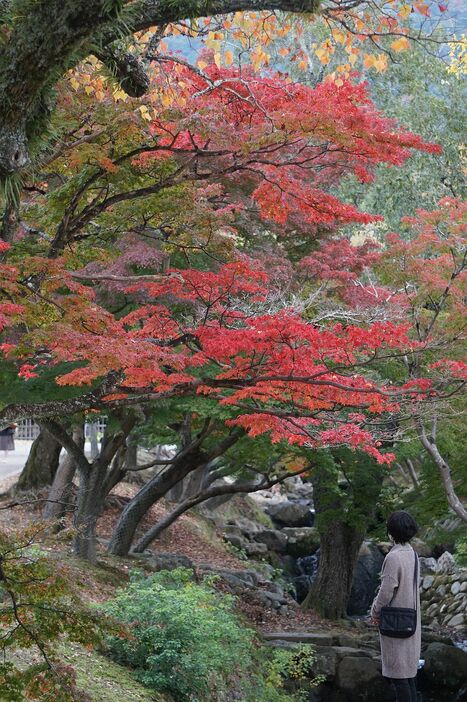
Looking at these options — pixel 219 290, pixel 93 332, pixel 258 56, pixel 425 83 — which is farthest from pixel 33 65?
pixel 425 83

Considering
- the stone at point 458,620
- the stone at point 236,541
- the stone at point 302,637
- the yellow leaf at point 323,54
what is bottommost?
the stone at point 302,637

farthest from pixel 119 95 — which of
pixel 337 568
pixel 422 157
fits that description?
pixel 422 157

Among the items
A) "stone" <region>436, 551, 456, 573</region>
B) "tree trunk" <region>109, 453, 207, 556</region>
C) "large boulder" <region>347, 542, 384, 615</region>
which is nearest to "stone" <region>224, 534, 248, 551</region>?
"large boulder" <region>347, 542, 384, 615</region>

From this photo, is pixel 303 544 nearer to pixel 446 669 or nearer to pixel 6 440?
pixel 446 669

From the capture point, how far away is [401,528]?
539 centimetres

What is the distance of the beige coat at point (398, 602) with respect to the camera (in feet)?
17.5

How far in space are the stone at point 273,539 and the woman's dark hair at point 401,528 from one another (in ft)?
55.8

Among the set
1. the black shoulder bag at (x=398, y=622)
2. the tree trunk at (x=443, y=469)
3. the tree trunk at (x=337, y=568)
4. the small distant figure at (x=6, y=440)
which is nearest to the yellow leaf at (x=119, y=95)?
the black shoulder bag at (x=398, y=622)

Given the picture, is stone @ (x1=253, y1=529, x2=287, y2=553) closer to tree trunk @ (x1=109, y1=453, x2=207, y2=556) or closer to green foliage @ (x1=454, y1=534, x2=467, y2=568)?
tree trunk @ (x1=109, y1=453, x2=207, y2=556)

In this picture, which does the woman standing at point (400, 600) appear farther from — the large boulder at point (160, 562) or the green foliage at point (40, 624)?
the large boulder at point (160, 562)

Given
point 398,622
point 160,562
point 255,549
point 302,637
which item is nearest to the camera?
point 398,622

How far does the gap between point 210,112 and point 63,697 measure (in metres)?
4.44

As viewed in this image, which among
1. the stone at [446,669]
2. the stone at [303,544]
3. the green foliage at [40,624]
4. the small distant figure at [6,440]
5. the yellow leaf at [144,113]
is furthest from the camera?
the small distant figure at [6,440]

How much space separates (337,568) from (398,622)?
11464mm
